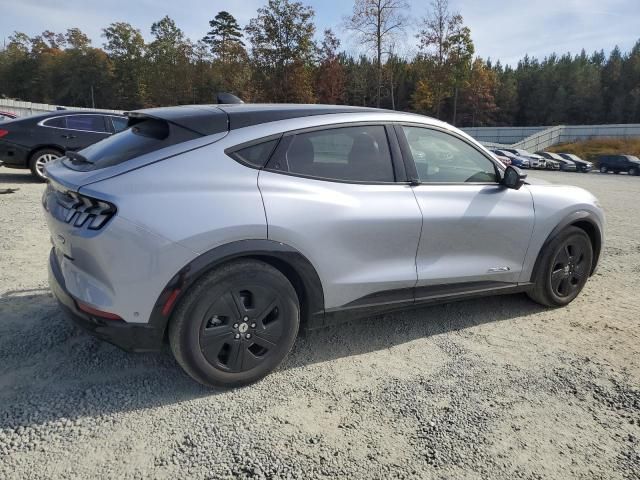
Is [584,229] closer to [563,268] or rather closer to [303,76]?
[563,268]

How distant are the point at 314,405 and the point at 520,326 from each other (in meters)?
2.08

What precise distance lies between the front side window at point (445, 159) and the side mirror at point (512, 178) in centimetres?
9

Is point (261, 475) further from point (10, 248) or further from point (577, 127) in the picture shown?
point (577, 127)

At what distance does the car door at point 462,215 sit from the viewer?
10.9 feet

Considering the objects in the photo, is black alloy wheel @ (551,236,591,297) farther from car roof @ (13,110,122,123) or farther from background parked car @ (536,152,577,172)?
background parked car @ (536,152,577,172)

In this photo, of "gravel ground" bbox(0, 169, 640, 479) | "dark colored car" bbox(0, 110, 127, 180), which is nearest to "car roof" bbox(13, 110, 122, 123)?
"dark colored car" bbox(0, 110, 127, 180)

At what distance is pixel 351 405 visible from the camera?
8.79ft

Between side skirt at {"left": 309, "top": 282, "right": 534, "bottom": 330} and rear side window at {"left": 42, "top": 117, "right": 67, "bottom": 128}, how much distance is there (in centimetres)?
895

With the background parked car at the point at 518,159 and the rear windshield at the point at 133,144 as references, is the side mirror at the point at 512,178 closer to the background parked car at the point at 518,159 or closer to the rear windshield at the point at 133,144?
the rear windshield at the point at 133,144

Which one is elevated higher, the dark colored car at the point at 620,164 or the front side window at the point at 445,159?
the front side window at the point at 445,159

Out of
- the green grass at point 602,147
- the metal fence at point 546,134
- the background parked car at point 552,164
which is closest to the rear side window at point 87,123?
the background parked car at point 552,164

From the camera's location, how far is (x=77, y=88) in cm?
7381

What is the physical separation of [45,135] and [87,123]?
854 mm

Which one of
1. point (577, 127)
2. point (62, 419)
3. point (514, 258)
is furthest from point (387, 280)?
point (577, 127)
